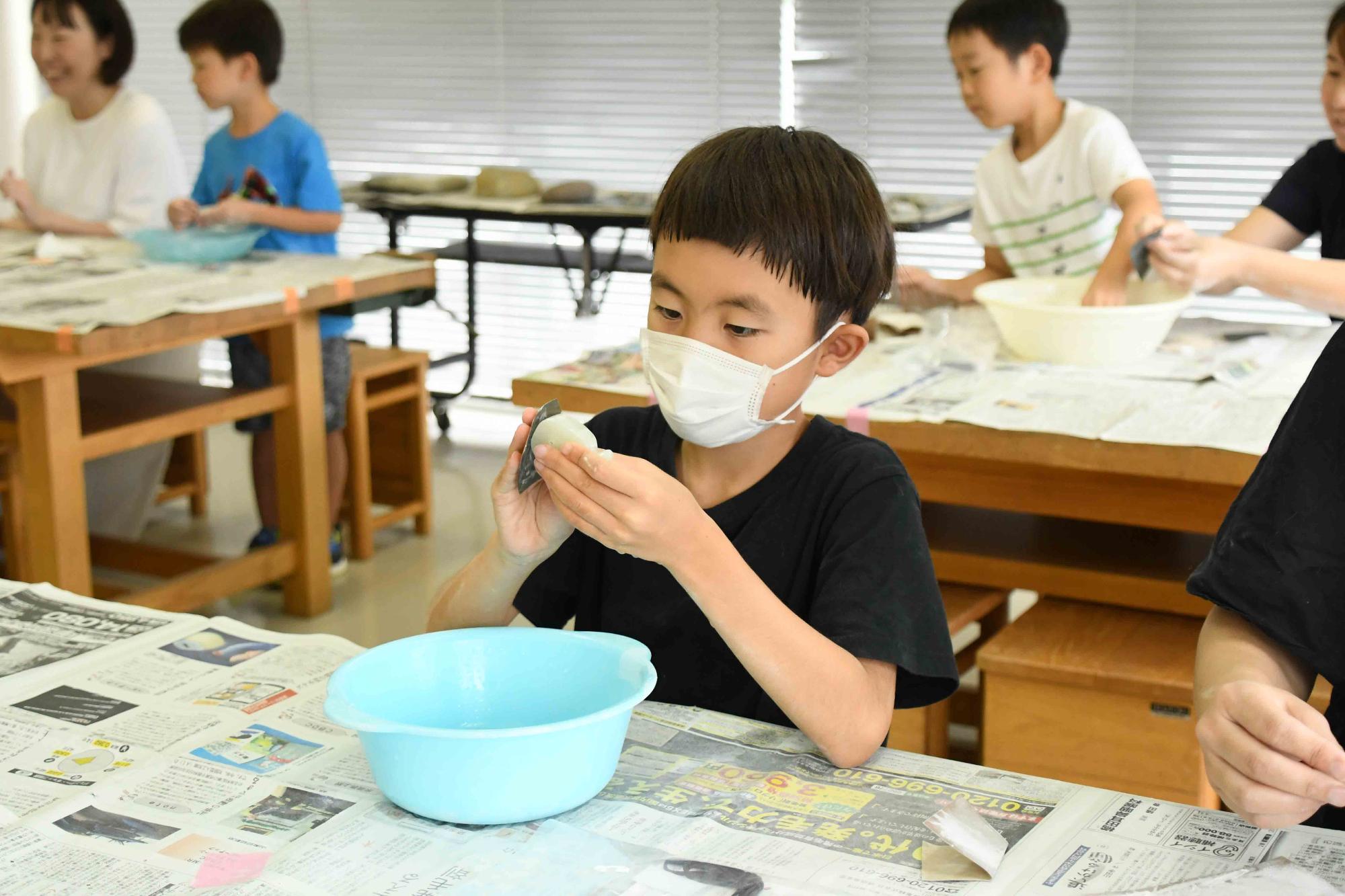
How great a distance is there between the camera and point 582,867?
2.87ft

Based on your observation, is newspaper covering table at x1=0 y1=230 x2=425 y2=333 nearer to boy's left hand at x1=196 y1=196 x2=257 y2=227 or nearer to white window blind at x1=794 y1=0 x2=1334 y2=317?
boy's left hand at x1=196 y1=196 x2=257 y2=227

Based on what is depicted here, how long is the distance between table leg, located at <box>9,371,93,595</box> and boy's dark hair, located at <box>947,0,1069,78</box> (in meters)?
1.90

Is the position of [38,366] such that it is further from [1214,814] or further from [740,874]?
[1214,814]

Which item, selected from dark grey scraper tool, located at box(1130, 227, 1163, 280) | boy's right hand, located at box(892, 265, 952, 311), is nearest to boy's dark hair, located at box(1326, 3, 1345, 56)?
dark grey scraper tool, located at box(1130, 227, 1163, 280)

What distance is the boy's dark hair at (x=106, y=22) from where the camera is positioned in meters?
3.53

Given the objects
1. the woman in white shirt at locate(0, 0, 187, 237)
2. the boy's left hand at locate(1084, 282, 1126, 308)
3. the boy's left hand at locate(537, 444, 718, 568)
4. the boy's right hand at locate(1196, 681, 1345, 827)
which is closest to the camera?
the boy's right hand at locate(1196, 681, 1345, 827)

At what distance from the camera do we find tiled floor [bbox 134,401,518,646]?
321 cm

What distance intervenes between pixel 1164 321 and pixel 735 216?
129 cm

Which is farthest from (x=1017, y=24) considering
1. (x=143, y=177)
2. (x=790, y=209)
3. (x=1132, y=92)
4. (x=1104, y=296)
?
(x=143, y=177)

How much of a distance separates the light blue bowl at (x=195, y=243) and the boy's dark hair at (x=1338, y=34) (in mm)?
2299

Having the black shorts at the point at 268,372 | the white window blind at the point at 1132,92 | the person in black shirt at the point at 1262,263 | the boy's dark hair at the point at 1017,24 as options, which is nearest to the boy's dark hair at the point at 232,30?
the black shorts at the point at 268,372

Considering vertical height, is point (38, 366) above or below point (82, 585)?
above

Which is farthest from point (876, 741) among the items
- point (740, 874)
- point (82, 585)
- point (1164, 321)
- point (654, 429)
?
point (82, 585)

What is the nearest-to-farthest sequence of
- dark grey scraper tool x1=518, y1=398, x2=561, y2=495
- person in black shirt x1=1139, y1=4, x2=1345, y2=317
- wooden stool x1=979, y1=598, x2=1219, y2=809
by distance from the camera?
dark grey scraper tool x1=518, y1=398, x2=561, y2=495
wooden stool x1=979, y1=598, x2=1219, y2=809
person in black shirt x1=1139, y1=4, x2=1345, y2=317
